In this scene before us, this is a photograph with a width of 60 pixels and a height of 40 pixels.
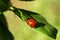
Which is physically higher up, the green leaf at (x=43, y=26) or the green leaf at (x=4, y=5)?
the green leaf at (x=4, y=5)

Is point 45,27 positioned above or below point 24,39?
above

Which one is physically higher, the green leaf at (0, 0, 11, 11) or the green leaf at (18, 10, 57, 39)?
the green leaf at (0, 0, 11, 11)

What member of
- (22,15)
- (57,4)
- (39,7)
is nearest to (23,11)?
(22,15)

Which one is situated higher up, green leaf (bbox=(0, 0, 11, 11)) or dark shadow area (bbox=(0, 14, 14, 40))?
green leaf (bbox=(0, 0, 11, 11))

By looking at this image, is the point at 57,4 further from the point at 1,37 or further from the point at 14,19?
the point at 1,37

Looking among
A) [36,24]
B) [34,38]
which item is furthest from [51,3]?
[36,24]

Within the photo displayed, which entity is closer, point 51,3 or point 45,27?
point 45,27

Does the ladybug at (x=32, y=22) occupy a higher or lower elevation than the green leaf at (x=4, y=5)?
lower

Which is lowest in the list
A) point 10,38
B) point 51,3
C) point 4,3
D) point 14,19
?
point 14,19

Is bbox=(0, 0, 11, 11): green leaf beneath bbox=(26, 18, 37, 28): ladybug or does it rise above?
above

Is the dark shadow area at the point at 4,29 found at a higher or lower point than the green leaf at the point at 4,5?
lower
